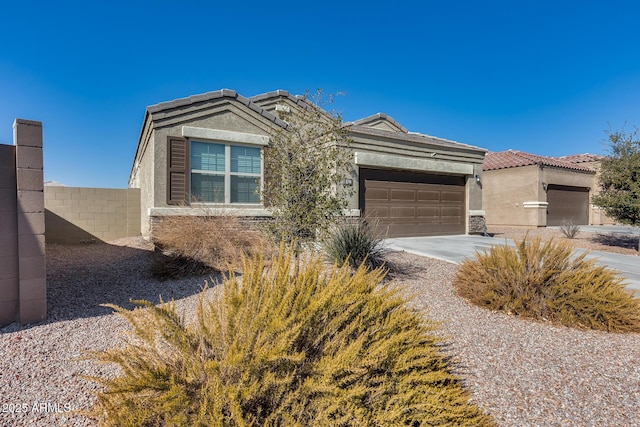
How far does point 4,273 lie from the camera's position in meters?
4.05

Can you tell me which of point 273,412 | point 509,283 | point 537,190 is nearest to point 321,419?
point 273,412

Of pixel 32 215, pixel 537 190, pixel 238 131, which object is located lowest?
pixel 32 215

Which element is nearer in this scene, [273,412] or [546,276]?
[273,412]

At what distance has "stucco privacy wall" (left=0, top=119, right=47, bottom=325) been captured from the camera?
4039 millimetres

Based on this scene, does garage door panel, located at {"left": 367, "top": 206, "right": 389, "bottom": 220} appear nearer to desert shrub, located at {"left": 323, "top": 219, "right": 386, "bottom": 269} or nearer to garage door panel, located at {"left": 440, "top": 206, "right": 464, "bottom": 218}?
garage door panel, located at {"left": 440, "top": 206, "right": 464, "bottom": 218}

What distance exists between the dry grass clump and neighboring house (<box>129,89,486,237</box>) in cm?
81

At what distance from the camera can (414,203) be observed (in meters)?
12.6

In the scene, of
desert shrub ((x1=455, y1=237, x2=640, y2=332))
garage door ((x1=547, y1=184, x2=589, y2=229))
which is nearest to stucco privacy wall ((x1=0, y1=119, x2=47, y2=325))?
desert shrub ((x1=455, y1=237, x2=640, y2=332))

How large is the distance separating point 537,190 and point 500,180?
7.43ft

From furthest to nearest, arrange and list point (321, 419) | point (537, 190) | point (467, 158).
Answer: point (537, 190) → point (467, 158) → point (321, 419)

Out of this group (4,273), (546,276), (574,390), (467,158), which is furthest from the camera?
(467,158)

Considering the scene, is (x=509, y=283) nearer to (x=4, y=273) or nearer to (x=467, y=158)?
(x=4, y=273)

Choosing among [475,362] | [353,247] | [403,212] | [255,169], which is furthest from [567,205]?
[475,362]

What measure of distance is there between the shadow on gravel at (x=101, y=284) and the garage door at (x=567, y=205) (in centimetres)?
2003
